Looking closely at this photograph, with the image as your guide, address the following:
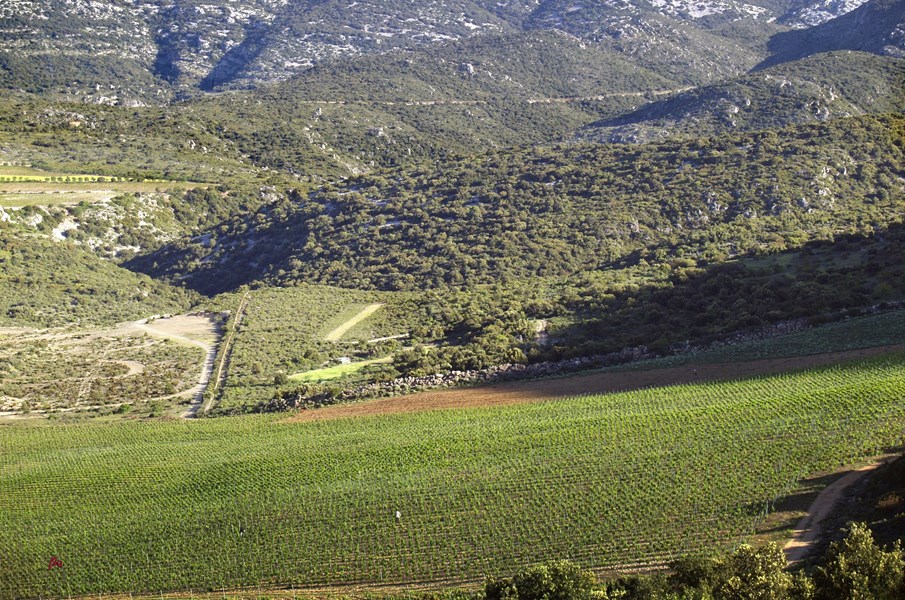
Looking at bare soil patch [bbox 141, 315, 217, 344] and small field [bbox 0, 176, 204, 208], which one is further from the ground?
small field [bbox 0, 176, 204, 208]

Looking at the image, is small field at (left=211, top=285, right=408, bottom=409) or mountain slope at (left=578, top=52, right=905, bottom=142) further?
mountain slope at (left=578, top=52, right=905, bottom=142)

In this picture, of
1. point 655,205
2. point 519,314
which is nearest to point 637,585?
point 519,314

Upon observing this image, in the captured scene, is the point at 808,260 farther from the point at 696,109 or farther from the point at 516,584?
the point at 696,109

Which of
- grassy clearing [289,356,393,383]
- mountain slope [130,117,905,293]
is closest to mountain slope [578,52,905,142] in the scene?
mountain slope [130,117,905,293]

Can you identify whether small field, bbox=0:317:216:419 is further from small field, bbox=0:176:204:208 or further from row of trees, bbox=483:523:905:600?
small field, bbox=0:176:204:208

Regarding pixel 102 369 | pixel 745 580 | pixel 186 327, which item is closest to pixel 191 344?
pixel 186 327

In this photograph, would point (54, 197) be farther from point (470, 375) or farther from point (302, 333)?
point (470, 375)

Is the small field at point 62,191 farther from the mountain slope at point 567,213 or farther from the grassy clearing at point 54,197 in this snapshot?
the mountain slope at point 567,213
